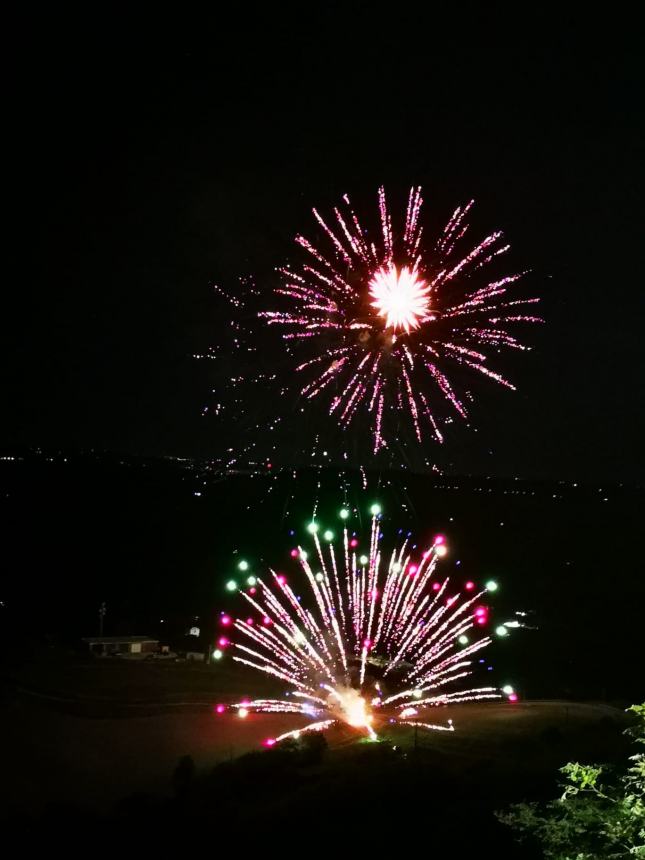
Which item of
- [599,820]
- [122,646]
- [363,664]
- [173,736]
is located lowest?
[599,820]

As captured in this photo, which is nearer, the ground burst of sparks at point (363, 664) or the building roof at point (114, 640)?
the ground burst of sparks at point (363, 664)

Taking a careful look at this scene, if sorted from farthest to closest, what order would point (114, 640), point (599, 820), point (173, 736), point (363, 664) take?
point (114, 640), point (363, 664), point (173, 736), point (599, 820)

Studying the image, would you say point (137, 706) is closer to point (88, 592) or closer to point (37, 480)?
point (88, 592)

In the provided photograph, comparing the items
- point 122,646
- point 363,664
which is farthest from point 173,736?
point 122,646

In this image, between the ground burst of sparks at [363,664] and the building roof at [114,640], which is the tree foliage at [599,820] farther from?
the building roof at [114,640]

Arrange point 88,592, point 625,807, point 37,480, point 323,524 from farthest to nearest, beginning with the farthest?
point 37,480 → point 323,524 → point 88,592 → point 625,807

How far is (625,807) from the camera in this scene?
19.4ft

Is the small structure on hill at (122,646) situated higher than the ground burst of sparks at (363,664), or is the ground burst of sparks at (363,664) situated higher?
the small structure on hill at (122,646)

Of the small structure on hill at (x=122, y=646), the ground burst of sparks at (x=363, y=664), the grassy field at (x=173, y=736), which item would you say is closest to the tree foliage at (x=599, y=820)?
the grassy field at (x=173, y=736)

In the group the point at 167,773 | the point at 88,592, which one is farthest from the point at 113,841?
the point at 88,592

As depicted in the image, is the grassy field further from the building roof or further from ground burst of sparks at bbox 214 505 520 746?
the building roof

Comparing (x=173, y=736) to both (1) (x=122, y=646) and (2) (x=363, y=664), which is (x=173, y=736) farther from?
(1) (x=122, y=646)

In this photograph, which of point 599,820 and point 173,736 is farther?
point 173,736

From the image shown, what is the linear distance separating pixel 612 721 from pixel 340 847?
9.18m
